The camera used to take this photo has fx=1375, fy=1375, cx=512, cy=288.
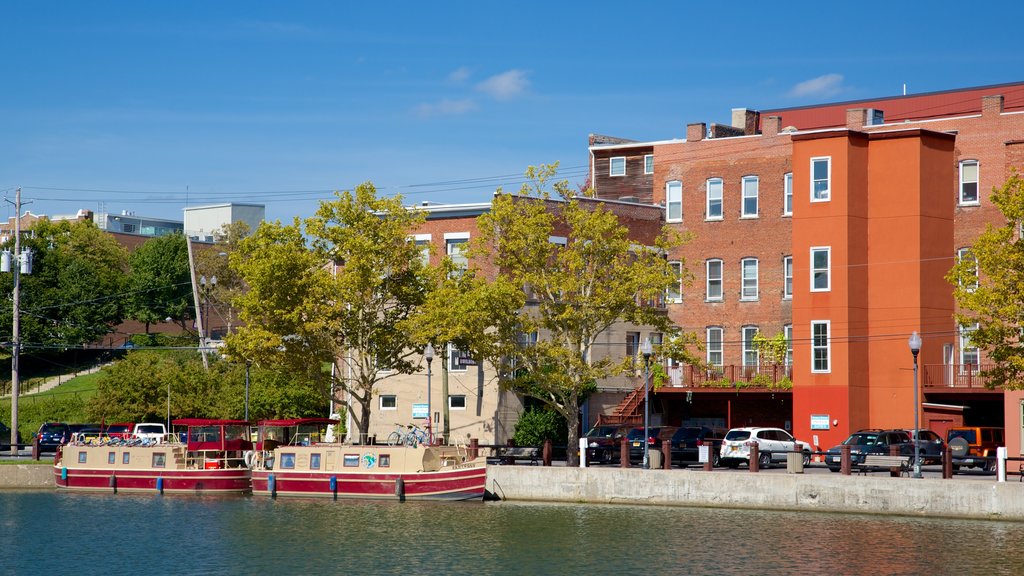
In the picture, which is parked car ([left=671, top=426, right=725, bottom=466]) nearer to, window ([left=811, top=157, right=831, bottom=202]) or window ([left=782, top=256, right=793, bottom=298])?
window ([left=811, top=157, right=831, bottom=202])

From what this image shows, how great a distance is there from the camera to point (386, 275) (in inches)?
2312

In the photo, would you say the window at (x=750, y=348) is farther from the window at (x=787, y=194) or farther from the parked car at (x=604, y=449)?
the parked car at (x=604, y=449)

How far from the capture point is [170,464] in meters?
56.0

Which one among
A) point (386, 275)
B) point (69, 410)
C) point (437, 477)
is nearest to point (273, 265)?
point (386, 275)

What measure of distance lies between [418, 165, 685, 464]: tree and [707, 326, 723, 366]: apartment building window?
14.1 meters

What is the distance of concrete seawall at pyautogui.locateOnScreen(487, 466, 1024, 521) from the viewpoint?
41.5 metres

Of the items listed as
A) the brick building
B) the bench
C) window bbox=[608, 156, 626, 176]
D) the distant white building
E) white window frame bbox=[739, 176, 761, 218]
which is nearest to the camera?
the bench

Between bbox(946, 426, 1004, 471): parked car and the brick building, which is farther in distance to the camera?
the brick building

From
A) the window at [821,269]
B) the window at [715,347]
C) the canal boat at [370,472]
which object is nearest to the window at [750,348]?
the window at [715,347]

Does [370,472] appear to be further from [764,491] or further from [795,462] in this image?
[795,462]

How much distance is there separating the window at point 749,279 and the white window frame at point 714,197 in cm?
278

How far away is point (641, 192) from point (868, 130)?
17021mm

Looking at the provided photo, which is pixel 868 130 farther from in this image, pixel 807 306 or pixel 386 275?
pixel 386 275

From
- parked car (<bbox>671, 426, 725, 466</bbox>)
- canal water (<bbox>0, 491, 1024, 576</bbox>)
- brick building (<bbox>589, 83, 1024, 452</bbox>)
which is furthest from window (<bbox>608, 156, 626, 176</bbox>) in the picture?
canal water (<bbox>0, 491, 1024, 576</bbox>)
